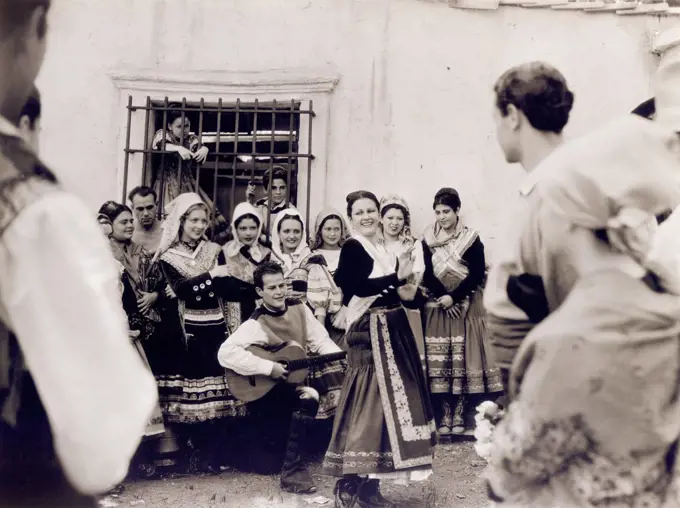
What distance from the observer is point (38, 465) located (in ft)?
6.21

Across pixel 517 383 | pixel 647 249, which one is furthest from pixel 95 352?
pixel 647 249

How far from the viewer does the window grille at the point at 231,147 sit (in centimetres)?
333

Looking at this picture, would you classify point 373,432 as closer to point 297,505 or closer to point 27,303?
point 297,505

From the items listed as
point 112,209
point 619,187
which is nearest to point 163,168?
point 112,209

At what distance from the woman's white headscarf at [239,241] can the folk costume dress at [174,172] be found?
0.51 feet

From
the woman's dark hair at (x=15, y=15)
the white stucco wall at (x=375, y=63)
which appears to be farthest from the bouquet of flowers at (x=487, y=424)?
the woman's dark hair at (x=15, y=15)

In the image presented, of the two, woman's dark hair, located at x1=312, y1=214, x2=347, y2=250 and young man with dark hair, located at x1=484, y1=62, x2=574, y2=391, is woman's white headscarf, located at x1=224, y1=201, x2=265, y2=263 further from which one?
young man with dark hair, located at x1=484, y1=62, x2=574, y2=391

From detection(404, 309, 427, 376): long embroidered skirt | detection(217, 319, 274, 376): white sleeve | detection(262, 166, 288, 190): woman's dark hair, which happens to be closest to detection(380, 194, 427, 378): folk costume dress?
detection(404, 309, 427, 376): long embroidered skirt

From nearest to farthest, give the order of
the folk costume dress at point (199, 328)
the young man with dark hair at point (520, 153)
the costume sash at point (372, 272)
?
the young man with dark hair at point (520, 153) → the costume sash at point (372, 272) → the folk costume dress at point (199, 328)

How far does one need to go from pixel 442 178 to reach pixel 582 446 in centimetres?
125

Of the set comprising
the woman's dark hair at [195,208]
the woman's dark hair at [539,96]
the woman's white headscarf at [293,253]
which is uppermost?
the woman's dark hair at [539,96]

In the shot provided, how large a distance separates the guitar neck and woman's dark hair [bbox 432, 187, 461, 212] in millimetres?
790

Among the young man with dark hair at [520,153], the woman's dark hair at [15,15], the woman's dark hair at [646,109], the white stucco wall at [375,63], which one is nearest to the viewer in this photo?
the woman's dark hair at [15,15]

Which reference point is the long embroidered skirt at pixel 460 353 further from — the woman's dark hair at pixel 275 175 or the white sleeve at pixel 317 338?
the woman's dark hair at pixel 275 175
